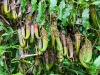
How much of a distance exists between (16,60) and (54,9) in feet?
1.17

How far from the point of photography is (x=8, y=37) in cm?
143

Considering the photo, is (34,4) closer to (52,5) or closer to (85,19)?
(52,5)

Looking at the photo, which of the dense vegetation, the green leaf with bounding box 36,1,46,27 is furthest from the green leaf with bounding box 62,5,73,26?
the green leaf with bounding box 36,1,46,27

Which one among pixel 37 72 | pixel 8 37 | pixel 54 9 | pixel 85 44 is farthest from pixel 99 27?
pixel 8 37

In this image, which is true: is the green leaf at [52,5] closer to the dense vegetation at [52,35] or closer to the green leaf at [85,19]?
the dense vegetation at [52,35]

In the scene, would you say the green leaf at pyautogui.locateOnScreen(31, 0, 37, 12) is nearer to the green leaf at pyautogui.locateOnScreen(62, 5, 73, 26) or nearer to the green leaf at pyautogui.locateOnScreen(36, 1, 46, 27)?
the green leaf at pyautogui.locateOnScreen(36, 1, 46, 27)

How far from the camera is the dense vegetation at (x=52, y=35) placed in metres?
1.23

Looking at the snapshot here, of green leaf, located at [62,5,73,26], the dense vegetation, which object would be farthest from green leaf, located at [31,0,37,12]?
green leaf, located at [62,5,73,26]

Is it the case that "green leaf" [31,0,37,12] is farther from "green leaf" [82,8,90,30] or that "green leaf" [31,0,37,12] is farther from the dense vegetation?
"green leaf" [82,8,90,30]

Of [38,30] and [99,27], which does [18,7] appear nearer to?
[38,30]

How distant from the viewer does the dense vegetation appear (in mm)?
1232

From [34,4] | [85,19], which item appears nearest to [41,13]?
[34,4]

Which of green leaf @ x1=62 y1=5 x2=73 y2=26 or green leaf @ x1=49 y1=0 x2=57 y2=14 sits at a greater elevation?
green leaf @ x1=49 y1=0 x2=57 y2=14

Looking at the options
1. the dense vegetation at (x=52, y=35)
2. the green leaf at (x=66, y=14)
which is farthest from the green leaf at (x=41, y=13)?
the green leaf at (x=66, y=14)
